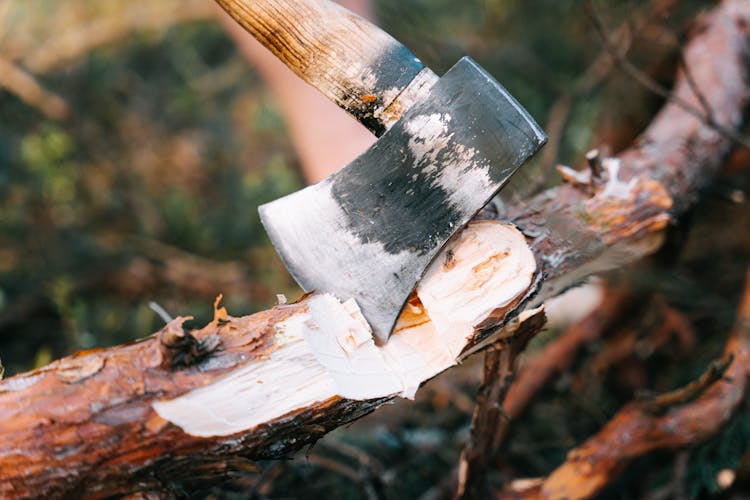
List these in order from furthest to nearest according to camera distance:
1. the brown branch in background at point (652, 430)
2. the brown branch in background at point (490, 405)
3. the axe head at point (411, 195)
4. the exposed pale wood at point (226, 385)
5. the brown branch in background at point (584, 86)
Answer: the brown branch in background at point (584, 86), the brown branch in background at point (652, 430), the brown branch in background at point (490, 405), the axe head at point (411, 195), the exposed pale wood at point (226, 385)

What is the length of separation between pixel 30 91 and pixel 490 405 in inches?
112

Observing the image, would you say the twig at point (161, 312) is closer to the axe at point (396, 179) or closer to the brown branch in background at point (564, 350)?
the axe at point (396, 179)

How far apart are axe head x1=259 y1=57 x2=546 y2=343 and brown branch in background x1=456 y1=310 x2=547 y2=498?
0.26 metres

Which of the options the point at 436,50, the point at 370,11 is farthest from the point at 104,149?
the point at 436,50

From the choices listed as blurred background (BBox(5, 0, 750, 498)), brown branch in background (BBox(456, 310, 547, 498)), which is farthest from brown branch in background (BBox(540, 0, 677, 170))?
brown branch in background (BBox(456, 310, 547, 498))

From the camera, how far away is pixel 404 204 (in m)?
1.07

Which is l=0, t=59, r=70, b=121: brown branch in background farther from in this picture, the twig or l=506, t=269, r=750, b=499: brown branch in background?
l=506, t=269, r=750, b=499: brown branch in background

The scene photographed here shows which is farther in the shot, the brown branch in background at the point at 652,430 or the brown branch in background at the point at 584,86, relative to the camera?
the brown branch in background at the point at 584,86

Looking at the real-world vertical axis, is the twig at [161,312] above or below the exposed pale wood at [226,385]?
above

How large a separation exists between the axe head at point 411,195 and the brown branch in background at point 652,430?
67cm

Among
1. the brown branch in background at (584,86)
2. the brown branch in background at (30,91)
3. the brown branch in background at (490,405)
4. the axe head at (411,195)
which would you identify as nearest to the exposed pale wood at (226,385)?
the axe head at (411,195)

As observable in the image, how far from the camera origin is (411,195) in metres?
1.06

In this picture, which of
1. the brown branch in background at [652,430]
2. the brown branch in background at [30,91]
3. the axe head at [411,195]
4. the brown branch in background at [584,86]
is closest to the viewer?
the axe head at [411,195]

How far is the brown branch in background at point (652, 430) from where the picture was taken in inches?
54.2
